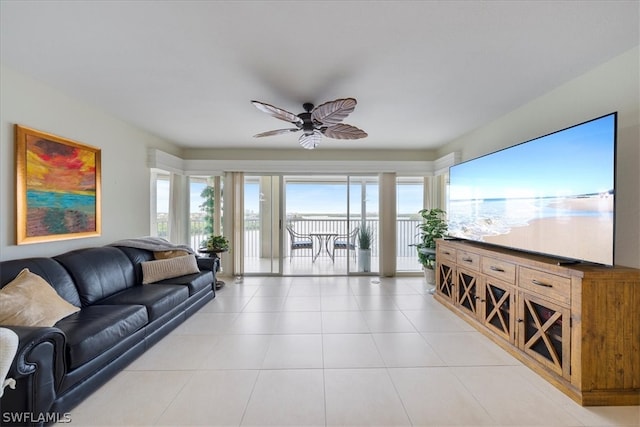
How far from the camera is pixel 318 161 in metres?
4.95

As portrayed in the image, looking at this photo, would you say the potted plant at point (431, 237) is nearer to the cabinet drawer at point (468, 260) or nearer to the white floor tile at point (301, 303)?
the cabinet drawer at point (468, 260)

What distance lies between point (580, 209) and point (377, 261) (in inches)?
142

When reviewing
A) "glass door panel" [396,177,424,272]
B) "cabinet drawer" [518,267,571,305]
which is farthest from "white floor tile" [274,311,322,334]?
"glass door panel" [396,177,424,272]

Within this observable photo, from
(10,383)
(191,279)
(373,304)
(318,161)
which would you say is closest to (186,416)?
(10,383)

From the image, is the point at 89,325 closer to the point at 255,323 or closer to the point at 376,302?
the point at 255,323

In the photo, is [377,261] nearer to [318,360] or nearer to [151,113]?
[318,360]

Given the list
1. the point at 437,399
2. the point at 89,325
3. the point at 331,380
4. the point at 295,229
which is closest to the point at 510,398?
the point at 437,399

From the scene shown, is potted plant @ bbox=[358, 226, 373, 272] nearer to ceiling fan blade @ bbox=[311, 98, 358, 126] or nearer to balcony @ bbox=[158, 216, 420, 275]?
balcony @ bbox=[158, 216, 420, 275]

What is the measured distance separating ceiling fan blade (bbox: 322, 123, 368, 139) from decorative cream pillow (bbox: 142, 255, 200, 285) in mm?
2391

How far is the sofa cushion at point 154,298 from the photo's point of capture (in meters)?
2.44

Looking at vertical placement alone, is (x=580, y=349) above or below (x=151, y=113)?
below

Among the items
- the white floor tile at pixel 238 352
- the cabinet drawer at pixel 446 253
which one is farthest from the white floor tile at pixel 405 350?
the cabinet drawer at pixel 446 253

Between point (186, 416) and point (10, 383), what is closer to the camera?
point (10, 383)

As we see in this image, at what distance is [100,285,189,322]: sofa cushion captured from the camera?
2439 millimetres
